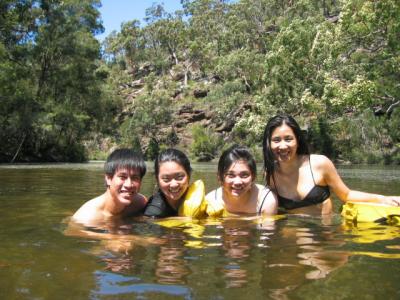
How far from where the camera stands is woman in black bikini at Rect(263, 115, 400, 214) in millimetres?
5531

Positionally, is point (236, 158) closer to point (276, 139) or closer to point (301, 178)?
point (276, 139)

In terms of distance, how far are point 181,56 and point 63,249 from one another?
7047cm

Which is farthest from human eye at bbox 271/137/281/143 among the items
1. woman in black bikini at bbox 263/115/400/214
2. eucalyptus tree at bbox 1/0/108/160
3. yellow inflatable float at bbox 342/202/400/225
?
eucalyptus tree at bbox 1/0/108/160

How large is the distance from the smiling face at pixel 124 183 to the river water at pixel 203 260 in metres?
0.31

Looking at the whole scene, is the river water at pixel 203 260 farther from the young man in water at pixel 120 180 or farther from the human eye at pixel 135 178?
the human eye at pixel 135 178

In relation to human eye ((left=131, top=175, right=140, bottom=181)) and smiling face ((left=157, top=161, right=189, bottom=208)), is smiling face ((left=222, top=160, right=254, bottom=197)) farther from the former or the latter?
human eye ((left=131, top=175, right=140, bottom=181))

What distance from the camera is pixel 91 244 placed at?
12.7ft

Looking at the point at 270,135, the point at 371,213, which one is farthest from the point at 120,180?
the point at 371,213

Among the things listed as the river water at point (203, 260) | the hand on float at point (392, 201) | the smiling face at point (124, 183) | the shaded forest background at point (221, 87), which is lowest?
the river water at point (203, 260)

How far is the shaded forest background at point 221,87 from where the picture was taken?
19594mm

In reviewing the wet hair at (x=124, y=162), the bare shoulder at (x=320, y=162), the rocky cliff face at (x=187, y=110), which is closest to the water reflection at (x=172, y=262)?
the wet hair at (x=124, y=162)

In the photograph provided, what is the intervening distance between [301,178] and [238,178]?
1.08 m

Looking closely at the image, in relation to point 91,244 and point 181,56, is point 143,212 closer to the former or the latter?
point 91,244

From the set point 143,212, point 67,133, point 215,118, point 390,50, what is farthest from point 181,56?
point 143,212
